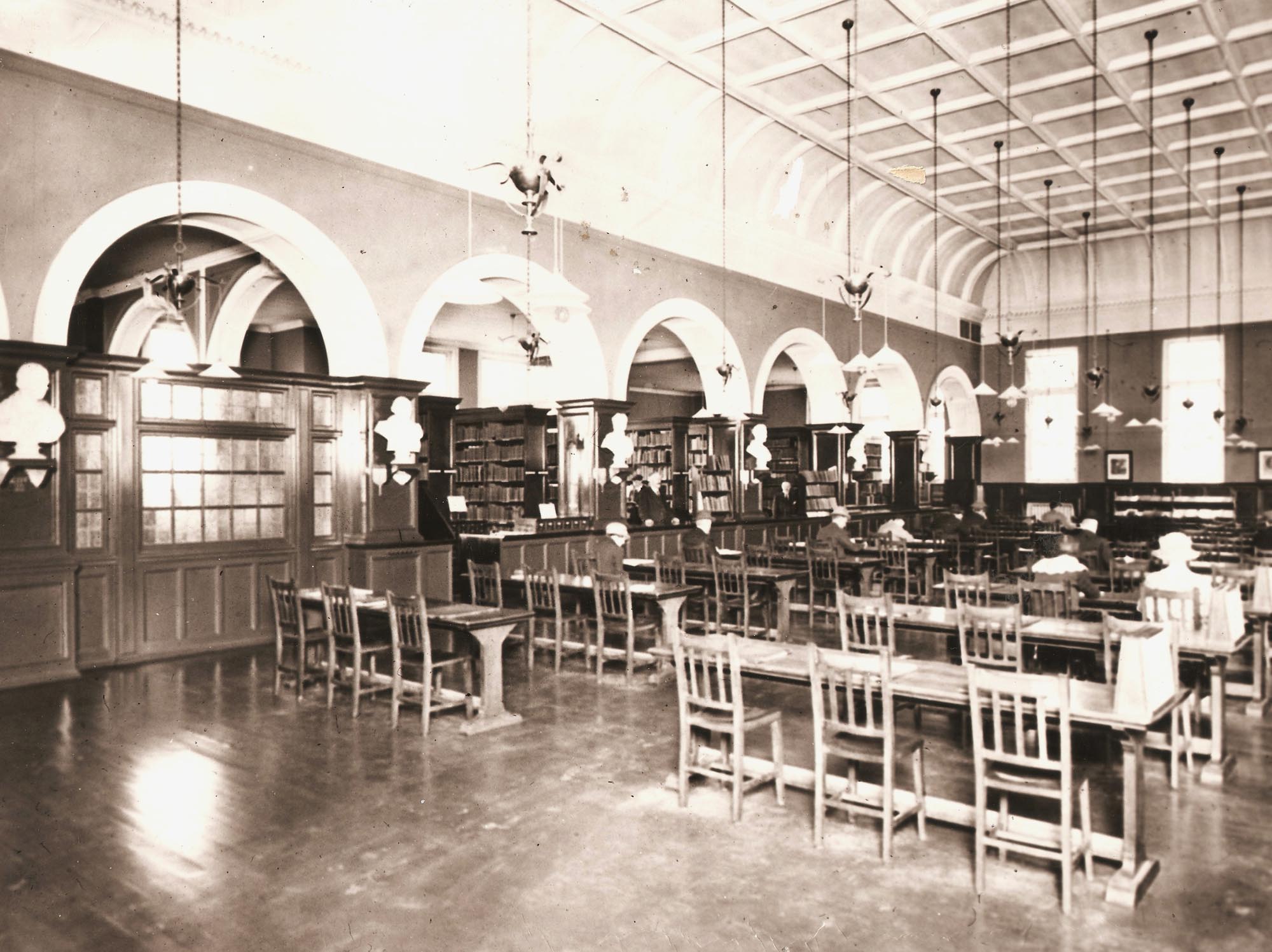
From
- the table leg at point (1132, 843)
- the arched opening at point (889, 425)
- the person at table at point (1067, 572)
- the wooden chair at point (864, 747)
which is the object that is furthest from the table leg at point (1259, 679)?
the arched opening at point (889, 425)

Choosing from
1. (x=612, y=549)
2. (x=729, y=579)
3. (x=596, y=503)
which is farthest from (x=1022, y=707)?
(x=596, y=503)

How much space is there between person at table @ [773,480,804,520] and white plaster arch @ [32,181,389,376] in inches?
319

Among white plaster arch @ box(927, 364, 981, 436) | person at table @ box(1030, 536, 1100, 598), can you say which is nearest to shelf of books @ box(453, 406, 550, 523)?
person at table @ box(1030, 536, 1100, 598)

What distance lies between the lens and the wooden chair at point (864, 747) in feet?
12.8

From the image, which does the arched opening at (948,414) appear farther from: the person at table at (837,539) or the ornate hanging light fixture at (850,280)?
the person at table at (837,539)

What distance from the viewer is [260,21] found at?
7.75 metres

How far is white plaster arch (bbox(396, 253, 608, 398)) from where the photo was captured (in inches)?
373

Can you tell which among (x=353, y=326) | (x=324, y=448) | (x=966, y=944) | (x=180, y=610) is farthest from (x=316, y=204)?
(x=966, y=944)

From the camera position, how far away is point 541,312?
11305mm

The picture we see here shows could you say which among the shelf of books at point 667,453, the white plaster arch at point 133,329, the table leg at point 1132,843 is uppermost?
the white plaster arch at point 133,329

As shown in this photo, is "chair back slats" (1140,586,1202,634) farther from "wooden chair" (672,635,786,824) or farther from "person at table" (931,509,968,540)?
"person at table" (931,509,968,540)

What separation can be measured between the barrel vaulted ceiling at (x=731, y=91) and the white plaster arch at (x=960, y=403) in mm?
4922

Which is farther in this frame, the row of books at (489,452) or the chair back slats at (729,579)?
the row of books at (489,452)

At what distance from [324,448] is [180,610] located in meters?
2.03
